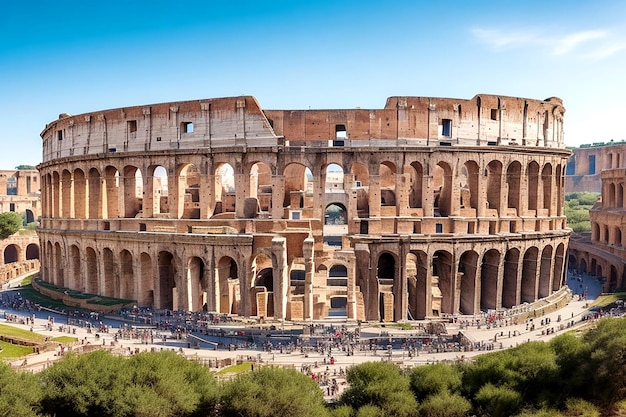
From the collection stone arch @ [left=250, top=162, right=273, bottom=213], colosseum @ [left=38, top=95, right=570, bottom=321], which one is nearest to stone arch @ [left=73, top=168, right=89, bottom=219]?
colosseum @ [left=38, top=95, right=570, bottom=321]

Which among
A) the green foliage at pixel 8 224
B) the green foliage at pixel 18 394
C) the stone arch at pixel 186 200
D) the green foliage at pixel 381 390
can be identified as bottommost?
the green foliage at pixel 381 390

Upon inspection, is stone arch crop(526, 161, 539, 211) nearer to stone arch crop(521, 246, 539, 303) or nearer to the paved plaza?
stone arch crop(521, 246, 539, 303)

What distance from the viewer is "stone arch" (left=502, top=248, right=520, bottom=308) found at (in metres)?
28.3

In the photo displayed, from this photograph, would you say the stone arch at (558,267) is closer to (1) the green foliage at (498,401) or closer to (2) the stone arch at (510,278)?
(2) the stone arch at (510,278)

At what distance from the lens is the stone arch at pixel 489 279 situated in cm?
2766

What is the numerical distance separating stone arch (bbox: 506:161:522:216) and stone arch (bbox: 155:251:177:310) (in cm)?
2142

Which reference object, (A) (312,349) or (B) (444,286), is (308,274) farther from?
(B) (444,286)

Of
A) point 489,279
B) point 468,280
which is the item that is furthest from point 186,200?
point 489,279

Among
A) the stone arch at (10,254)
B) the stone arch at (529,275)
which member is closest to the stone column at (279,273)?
the stone arch at (529,275)

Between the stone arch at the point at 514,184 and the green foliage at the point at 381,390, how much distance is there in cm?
1821

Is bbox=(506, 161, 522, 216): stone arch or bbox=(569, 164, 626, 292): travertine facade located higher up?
bbox=(506, 161, 522, 216): stone arch

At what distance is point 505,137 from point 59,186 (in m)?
31.1

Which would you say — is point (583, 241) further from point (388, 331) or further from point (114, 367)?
point (114, 367)

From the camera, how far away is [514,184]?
29281 millimetres
